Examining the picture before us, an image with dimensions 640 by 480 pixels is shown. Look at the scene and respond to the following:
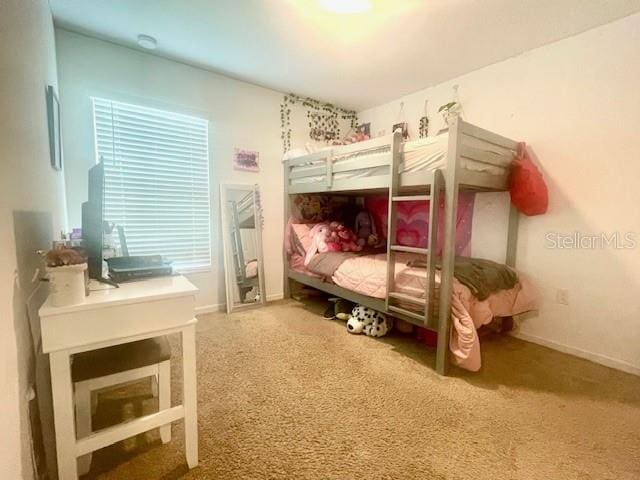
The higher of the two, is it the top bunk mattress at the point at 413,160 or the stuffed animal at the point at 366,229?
the top bunk mattress at the point at 413,160

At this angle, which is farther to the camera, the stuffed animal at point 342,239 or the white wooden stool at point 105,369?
the stuffed animal at point 342,239

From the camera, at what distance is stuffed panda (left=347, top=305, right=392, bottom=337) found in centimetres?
253

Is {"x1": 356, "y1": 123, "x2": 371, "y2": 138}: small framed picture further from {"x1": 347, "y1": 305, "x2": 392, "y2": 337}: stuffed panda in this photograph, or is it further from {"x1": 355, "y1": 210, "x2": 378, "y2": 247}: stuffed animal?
{"x1": 347, "y1": 305, "x2": 392, "y2": 337}: stuffed panda

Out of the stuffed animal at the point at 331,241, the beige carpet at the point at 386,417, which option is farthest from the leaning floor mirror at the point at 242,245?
the beige carpet at the point at 386,417

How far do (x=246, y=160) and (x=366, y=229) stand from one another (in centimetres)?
160

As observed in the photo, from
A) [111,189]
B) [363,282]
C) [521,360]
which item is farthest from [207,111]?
[521,360]

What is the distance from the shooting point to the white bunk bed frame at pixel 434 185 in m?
1.91

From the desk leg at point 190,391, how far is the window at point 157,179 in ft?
6.30

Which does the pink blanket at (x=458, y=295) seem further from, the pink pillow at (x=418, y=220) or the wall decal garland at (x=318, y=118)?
the wall decal garland at (x=318, y=118)

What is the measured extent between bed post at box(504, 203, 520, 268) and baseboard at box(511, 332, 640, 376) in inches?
24.7

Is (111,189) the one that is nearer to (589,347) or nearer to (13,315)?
(13,315)

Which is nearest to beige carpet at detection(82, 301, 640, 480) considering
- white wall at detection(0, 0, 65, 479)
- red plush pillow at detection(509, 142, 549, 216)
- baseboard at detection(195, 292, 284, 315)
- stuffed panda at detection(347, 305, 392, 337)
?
stuffed panda at detection(347, 305, 392, 337)

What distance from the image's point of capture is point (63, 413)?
961 millimetres

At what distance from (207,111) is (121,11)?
979 mm
